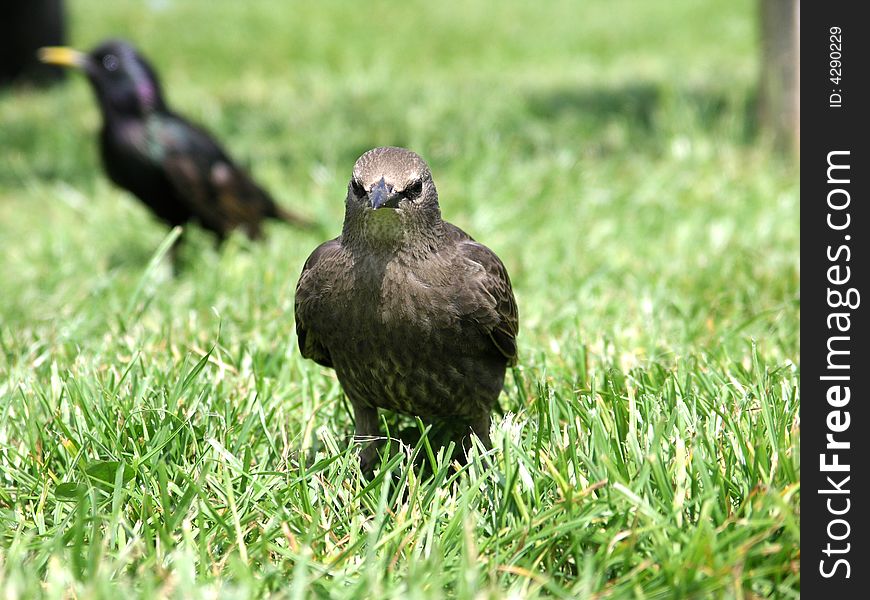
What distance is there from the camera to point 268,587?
6.80 feet

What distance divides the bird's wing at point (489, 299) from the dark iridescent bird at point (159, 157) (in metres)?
2.82

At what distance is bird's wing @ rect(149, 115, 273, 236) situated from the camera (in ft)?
17.7

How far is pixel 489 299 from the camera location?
9.16 ft

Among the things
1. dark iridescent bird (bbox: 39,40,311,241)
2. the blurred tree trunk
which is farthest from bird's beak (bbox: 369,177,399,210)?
the blurred tree trunk

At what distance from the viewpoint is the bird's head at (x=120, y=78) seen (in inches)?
217

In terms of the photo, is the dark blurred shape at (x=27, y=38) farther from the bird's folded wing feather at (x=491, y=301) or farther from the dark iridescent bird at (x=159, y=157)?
the bird's folded wing feather at (x=491, y=301)

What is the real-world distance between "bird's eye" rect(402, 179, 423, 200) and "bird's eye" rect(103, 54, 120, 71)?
3.66 m

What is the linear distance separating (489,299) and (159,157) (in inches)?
128

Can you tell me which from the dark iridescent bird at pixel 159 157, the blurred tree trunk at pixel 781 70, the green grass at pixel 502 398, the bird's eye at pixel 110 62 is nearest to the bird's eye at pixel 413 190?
the green grass at pixel 502 398

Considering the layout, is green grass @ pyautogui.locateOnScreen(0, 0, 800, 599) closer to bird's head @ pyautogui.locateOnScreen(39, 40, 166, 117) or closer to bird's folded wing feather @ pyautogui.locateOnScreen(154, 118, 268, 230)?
bird's folded wing feather @ pyautogui.locateOnScreen(154, 118, 268, 230)

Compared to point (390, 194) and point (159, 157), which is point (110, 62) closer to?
point (159, 157)

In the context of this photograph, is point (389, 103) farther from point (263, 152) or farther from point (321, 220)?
point (321, 220)

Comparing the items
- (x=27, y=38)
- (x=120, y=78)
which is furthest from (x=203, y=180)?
(x=27, y=38)

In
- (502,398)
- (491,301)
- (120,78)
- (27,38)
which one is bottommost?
(502,398)
